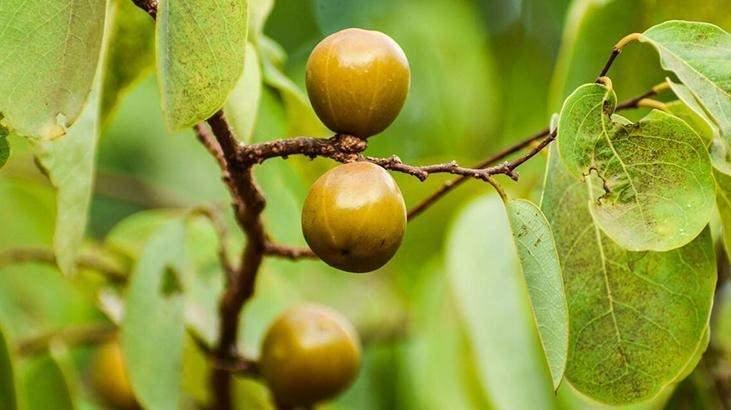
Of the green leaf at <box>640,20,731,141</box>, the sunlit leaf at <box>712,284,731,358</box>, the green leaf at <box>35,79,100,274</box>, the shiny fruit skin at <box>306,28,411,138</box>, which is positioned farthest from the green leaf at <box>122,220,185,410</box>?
the sunlit leaf at <box>712,284,731,358</box>

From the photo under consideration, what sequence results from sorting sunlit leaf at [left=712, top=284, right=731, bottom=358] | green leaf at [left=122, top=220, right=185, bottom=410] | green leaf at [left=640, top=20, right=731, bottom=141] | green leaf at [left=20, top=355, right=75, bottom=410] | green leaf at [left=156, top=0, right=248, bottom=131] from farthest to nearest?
sunlit leaf at [left=712, top=284, right=731, bottom=358]
green leaf at [left=20, top=355, right=75, bottom=410]
green leaf at [left=122, top=220, right=185, bottom=410]
green leaf at [left=640, top=20, right=731, bottom=141]
green leaf at [left=156, top=0, right=248, bottom=131]

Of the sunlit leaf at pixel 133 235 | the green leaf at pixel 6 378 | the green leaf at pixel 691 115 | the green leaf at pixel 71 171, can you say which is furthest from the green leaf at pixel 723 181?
the sunlit leaf at pixel 133 235

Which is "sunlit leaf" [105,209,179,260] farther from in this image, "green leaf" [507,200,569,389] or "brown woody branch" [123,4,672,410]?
"green leaf" [507,200,569,389]

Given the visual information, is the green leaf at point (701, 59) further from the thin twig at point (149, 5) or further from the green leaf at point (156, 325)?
the green leaf at point (156, 325)

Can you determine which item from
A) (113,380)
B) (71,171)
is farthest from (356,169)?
(113,380)

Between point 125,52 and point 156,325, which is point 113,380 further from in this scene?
point 125,52

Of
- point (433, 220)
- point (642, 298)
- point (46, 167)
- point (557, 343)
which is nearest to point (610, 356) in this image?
point (642, 298)

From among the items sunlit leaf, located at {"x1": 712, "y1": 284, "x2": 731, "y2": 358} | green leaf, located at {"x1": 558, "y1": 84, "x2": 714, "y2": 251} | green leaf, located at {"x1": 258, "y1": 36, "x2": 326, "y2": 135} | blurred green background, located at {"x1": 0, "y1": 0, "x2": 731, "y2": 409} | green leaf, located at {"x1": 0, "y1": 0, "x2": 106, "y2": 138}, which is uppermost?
green leaf, located at {"x1": 0, "y1": 0, "x2": 106, "y2": 138}

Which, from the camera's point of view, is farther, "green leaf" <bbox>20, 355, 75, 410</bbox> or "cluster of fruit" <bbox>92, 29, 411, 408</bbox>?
"green leaf" <bbox>20, 355, 75, 410</bbox>
